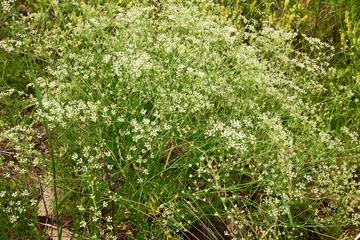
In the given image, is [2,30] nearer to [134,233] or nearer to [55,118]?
[55,118]

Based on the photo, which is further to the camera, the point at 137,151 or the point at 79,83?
the point at 79,83

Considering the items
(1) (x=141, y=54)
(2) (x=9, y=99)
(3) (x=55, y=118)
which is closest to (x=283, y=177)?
(1) (x=141, y=54)

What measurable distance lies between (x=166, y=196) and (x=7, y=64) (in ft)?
5.80

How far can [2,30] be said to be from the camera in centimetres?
407

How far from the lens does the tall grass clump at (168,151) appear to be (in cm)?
266

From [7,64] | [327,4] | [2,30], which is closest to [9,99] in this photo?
[7,64]

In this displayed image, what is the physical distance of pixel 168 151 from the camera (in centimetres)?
303

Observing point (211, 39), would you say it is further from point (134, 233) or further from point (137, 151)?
point (134, 233)

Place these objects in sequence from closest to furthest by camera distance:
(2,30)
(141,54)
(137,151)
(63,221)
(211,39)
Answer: (137,151) → (63,221) → (141,54) → (211,39) → (2,30)

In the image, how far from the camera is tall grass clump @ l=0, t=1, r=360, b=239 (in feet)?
8.73

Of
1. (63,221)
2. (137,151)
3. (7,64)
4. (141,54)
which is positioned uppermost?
(141,54)

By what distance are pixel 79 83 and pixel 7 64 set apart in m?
0.98

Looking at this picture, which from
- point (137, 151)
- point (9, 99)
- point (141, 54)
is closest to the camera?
point (137, 151)

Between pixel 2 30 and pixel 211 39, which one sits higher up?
pixel 211 39
